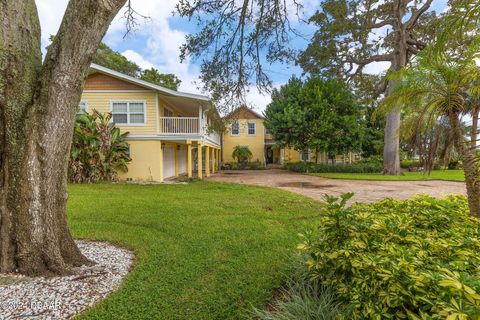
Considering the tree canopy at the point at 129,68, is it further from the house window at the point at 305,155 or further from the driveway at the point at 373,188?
the driveway at the point at 373,188

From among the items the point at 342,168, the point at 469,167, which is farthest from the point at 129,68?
the point at 469,167

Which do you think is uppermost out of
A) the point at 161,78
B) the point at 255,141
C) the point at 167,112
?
the point at 161,78

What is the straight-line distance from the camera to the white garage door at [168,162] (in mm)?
15320

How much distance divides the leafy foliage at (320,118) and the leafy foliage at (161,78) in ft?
49.9

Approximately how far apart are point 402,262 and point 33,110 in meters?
3.70

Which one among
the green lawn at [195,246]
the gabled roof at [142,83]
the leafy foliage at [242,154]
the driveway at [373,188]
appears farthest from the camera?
the leafy foliage at [242,154]

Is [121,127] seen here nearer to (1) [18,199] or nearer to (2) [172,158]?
(2) [172,158]

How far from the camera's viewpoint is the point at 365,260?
168 cm

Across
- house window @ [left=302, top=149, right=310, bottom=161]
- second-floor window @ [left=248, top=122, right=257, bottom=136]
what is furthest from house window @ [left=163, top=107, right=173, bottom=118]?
house window @ [left=302, top=149, right=310, bottom=161]

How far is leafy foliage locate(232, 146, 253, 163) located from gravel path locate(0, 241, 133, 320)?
22.4m

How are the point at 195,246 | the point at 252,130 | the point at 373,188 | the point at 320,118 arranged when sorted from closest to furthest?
the point at 195,246 < the point at 373,188 < the point at 320,118 < the point at 252,130

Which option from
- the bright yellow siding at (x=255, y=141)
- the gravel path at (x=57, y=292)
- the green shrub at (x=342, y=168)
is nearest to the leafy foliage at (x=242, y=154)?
the bright yellow siding at (x=255, y=141)

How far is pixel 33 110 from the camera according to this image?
272 cm

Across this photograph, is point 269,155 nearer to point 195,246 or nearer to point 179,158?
point 179,158
